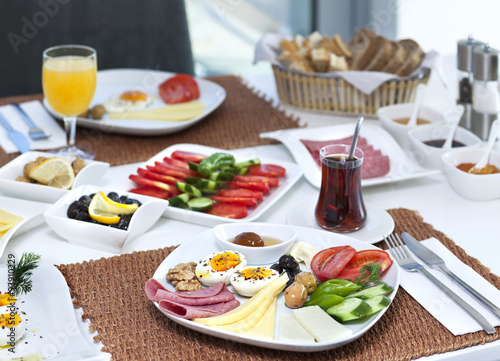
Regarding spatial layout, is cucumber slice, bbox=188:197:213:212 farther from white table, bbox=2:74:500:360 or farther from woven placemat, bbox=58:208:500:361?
woven placemat, bbox=58:208:500:361

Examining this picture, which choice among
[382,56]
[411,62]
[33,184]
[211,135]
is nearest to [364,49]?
[382,56]

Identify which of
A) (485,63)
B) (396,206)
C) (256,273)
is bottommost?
(396,206)

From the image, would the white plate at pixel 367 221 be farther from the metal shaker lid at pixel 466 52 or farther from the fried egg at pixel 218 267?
the metal shaker lid at pixel 466 52

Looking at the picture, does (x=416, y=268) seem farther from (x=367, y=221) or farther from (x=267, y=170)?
(x=267, y=170)

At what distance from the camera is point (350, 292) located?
1093 millimetres

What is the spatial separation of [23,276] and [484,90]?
1349 mm

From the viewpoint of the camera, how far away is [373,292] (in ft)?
3.53

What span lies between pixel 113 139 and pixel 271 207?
0.67 metres

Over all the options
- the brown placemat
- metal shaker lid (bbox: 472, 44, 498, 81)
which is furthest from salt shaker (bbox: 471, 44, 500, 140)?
the brown placemat

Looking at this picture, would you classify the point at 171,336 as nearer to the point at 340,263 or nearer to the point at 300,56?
the point at 340,263

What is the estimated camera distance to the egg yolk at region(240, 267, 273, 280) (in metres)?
1.13

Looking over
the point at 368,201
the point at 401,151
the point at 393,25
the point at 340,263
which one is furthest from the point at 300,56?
the point at 393,25

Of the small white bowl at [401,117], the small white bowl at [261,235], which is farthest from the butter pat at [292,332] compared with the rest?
the small white bowl at [401,117]

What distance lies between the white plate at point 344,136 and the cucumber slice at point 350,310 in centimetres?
59
